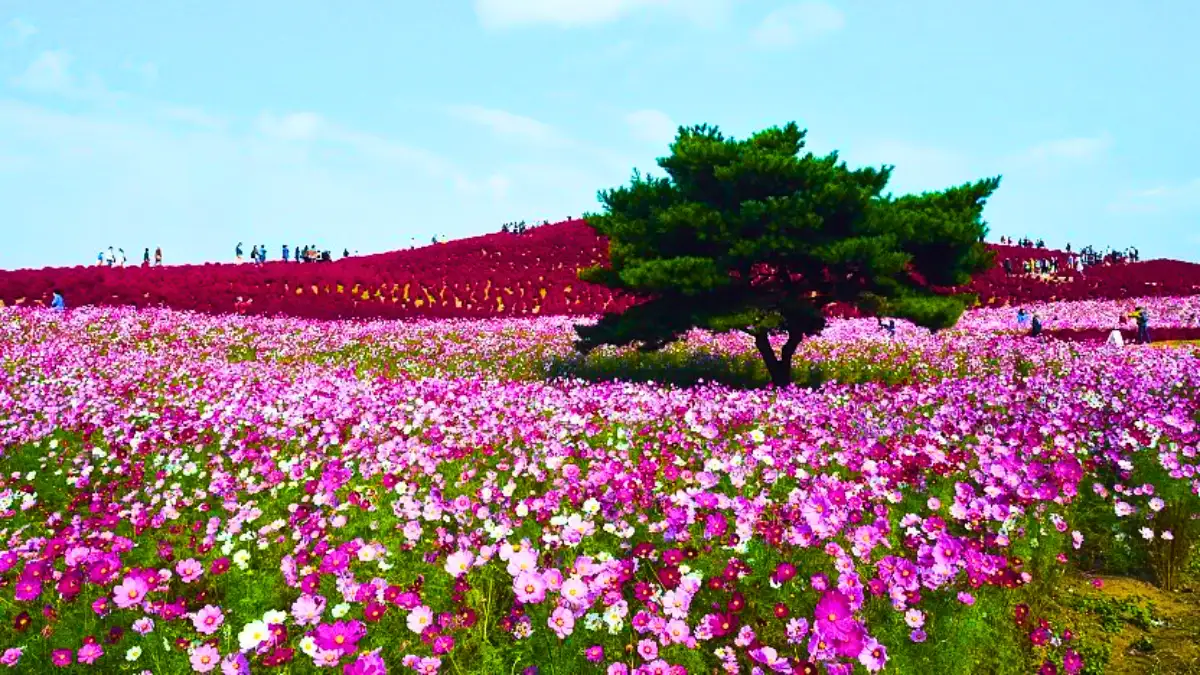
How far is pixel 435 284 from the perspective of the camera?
34250 millimetres

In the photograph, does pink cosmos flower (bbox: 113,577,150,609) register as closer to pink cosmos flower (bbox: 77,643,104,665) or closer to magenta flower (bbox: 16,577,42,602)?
pink cosmos flower (bbox: 77,643,104,665)

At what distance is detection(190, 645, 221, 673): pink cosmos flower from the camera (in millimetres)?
2896

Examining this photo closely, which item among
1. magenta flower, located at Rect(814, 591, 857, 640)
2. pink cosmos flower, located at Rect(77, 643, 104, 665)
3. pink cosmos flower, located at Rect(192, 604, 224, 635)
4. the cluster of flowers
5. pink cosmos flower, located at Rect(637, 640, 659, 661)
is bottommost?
pink cosmos flower, located at Rect(77, 643, 104, 665)

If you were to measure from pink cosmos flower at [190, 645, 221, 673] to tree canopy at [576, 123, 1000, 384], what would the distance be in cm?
1015

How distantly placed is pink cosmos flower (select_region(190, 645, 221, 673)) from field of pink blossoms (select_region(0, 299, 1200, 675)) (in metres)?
0.02

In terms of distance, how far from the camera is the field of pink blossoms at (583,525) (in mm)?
3305

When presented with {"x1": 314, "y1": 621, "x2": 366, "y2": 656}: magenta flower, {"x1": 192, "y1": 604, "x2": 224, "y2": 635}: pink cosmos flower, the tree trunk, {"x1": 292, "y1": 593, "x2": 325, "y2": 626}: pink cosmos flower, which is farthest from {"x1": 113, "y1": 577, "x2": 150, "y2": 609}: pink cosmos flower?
the tree trunk

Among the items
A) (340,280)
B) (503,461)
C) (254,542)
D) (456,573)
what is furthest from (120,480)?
(340,280)

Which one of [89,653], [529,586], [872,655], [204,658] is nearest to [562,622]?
[529,586]

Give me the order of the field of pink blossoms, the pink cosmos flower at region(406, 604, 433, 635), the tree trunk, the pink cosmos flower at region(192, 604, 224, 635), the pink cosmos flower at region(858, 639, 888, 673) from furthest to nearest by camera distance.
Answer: the tree trunk → the field of pink blossoms → the pink cosmos flower at region(192, 604, 224, 635) → the pink cosmos flower at region(406, 604, 433, 635) → the pink cosmos flower at region(858, 639, 888, 673)

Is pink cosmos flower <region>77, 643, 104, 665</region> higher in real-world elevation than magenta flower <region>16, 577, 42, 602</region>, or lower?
lower

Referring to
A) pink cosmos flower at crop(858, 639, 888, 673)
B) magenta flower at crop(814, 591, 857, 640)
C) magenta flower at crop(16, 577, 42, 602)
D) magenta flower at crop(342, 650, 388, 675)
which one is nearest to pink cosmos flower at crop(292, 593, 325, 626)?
magenta flower at crop(342, 650, 388, 675)

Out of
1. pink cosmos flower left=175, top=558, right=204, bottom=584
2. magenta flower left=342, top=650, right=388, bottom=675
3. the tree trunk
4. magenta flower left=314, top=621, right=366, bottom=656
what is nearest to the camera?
magenta flower left=342, top=650, right=388, bottom=675

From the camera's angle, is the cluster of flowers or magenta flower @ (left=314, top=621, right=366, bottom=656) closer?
magenta flower @ (left=314, top=621, right=366, bottom=656)
